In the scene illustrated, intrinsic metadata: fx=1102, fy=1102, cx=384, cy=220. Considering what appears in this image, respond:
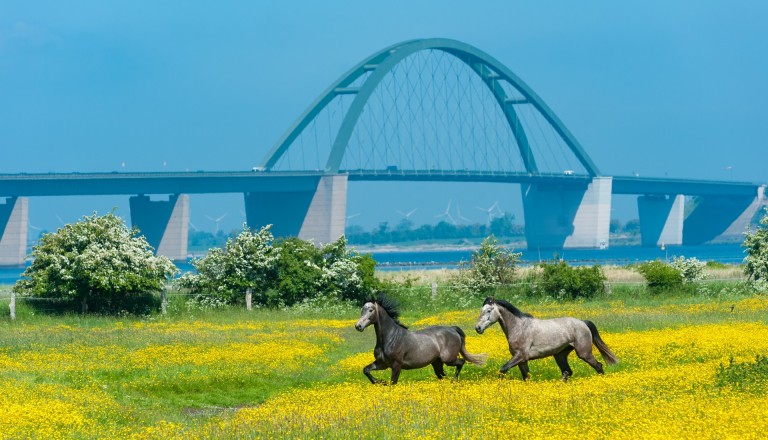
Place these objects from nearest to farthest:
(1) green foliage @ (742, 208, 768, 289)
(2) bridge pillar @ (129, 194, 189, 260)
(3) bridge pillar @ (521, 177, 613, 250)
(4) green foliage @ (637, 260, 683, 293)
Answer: (1) green foliage @ (742, 208, 768, 289) → (4) green foliage @ (637, 260, 683, 293) → (2) bridge pillar @ (129, 194, 189, 260) → (3) bridge pillar @ (521, 177, 613, 250)

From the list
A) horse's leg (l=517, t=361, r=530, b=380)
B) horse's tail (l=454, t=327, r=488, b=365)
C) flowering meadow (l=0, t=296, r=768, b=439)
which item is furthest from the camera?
horse's tail (l=454, t=327, r=488, b=365)

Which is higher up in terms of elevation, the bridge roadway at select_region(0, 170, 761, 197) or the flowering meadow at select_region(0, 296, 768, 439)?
the bridge roadway at select_region(0, 170, 761, 197)

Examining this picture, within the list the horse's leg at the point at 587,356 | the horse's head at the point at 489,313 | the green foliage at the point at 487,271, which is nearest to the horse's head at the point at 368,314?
the horse's head at the point at 489,313

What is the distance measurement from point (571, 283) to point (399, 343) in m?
24.3

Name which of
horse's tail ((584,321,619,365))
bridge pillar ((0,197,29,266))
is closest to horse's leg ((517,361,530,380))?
horse's tail ((584,321,619,365))

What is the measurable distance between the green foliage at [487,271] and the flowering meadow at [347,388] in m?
11.9

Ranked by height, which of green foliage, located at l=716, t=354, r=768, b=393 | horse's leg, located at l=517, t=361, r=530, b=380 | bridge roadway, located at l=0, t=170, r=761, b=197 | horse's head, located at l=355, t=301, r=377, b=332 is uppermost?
bridge roadway, located at l=0, t=170, r=761, b=197

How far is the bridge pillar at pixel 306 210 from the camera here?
4825 inches

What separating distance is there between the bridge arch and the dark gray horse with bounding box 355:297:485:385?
105834 mm

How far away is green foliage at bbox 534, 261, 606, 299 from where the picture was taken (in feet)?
133

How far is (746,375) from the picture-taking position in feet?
52.7

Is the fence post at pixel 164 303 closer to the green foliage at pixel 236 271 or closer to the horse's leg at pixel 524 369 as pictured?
the green foliage at pixel 236 271

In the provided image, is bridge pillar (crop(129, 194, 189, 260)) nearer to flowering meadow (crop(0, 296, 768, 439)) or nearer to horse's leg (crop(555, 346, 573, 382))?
flowering meadow (crop(0, 296, 768, 439))

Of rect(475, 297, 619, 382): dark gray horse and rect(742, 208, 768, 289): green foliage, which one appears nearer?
rect(475, 297, 619, 382): dark gray horse
